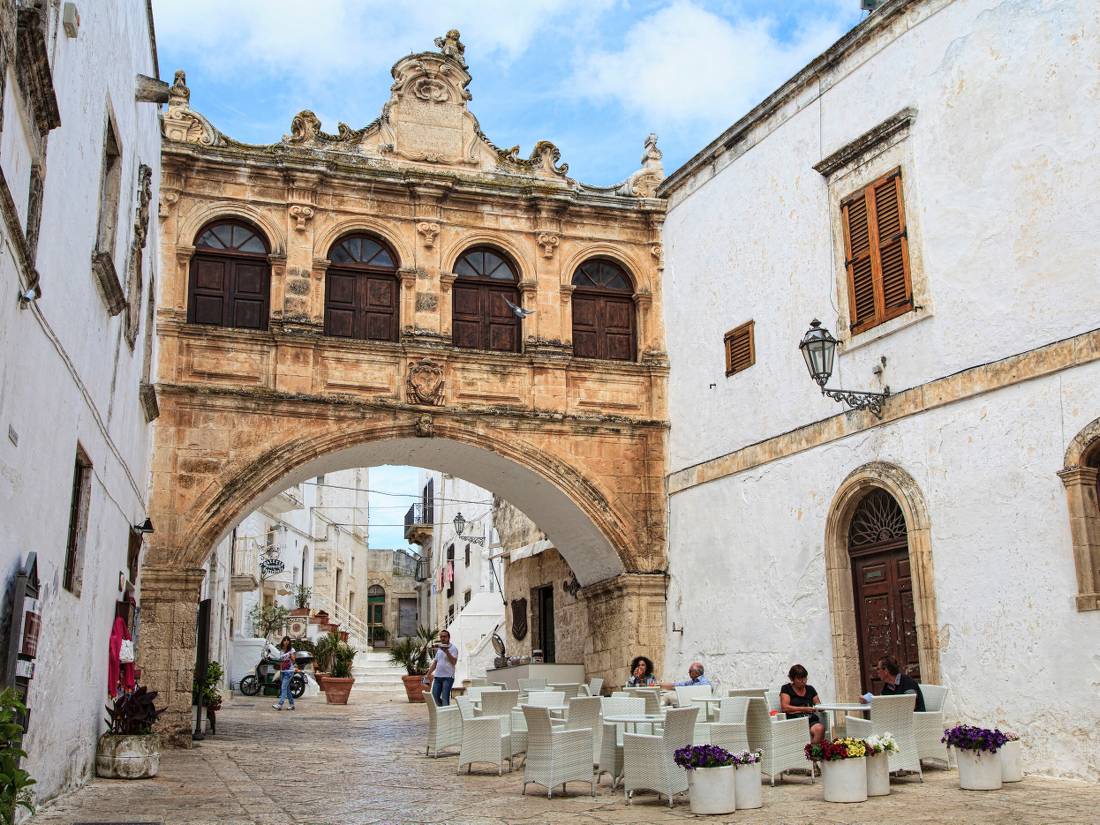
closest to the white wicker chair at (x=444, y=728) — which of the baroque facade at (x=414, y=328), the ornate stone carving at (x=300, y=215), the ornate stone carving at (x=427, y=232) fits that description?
the baroque facade at (x=414, y=328)

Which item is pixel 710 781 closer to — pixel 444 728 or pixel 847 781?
pixel 847 781

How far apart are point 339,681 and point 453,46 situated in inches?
449

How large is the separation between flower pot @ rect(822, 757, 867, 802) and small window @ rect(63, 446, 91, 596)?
5341 millimetres

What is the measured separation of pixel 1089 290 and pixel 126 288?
8025mm

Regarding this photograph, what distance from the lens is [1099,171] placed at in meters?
9.09

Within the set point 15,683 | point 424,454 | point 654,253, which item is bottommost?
point 15,683

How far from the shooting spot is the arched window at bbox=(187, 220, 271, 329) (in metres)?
14.2

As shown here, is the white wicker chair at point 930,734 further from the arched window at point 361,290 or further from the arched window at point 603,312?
the arched window at point 361,290

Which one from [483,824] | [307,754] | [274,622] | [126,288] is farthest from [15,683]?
[274,622]

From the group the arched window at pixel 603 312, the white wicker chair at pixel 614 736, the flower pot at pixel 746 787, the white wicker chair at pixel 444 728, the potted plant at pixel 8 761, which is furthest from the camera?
the arched window at pixel 603 312

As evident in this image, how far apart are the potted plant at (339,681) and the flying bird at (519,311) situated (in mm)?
8948

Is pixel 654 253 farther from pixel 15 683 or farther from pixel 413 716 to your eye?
pixel 15 683

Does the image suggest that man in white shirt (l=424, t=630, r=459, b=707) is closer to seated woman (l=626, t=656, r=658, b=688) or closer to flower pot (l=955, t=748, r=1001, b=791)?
seated woman (l=626, t=656, r=658, b=688)

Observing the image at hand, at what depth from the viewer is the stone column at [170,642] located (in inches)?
492
